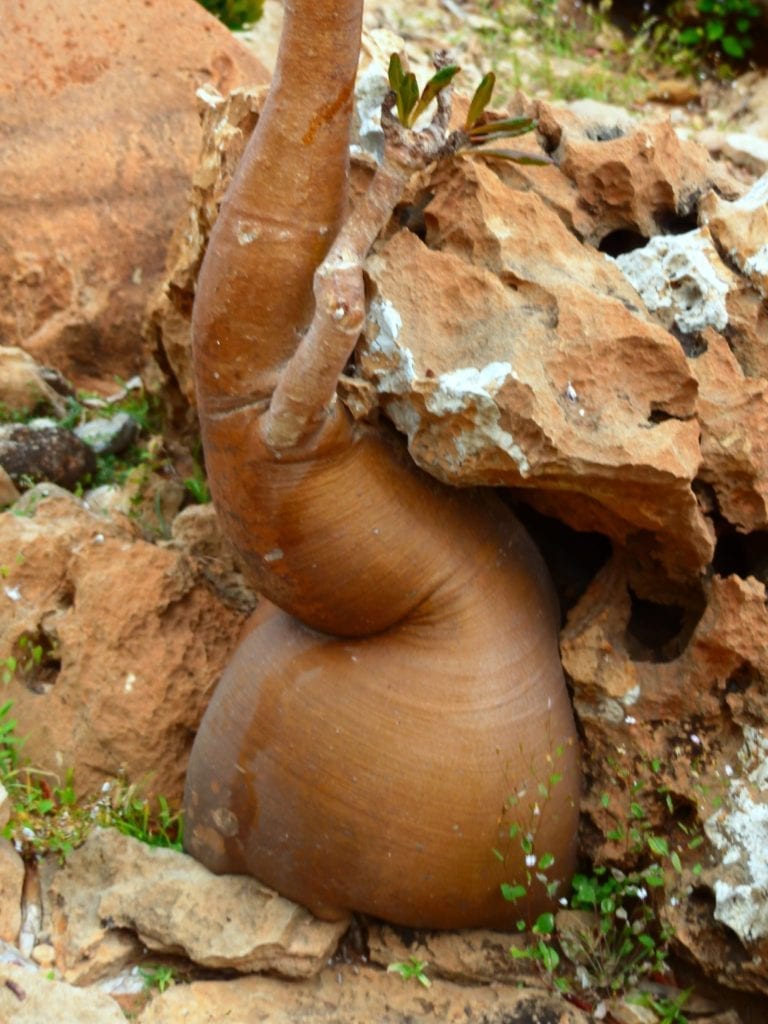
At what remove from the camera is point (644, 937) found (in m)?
A: 2.59

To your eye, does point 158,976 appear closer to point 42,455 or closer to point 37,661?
point 37,661

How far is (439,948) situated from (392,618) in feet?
2.51

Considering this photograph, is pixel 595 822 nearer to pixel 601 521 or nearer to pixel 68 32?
pixel 601 521

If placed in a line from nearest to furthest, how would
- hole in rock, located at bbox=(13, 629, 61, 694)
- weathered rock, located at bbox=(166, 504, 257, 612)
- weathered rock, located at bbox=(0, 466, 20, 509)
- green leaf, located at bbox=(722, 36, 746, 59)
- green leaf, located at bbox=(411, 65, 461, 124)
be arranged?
green leaf, located at bbox=(411, 65, 461, 124), hole in rock, located at bbox=(13, 629, 61, 694), weathered rock, located at bbox=(166, 504, 257, 612), weathered rock, located at bbox=(0, 466, 20, 509), green leaf, located at bbox=(722, 36, 746, 59)

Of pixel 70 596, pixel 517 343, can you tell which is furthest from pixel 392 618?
pixel 70 596

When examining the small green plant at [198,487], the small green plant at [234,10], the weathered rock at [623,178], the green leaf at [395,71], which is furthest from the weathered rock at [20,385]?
the small green plant at [234,10]

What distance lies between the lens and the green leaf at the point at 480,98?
2.25 m

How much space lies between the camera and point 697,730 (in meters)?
2.68

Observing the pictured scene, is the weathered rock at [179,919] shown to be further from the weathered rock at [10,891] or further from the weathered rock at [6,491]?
the weathered rock at [6,491]

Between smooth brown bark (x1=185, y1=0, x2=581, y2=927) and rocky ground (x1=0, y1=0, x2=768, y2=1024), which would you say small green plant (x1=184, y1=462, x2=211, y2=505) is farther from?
smooth brown bark (x1=185, y1=0, x2=581, y2=927)

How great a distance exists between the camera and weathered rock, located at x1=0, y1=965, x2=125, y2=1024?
2207mm

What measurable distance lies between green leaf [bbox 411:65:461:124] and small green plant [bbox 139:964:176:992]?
186cm

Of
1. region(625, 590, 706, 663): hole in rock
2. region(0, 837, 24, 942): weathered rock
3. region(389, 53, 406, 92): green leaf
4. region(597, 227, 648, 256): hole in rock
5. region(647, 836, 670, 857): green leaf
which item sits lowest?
region(0, 837, 24, 942): weathered rock

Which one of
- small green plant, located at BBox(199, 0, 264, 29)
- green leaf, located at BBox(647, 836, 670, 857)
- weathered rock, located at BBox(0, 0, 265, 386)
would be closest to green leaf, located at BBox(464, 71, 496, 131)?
green leaf, located at BBox(647, 836, 670, 857)
